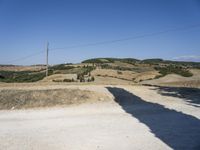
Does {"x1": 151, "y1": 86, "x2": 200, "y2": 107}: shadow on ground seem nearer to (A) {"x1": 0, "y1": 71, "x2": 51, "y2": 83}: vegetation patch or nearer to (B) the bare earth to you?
(B) the bare earth

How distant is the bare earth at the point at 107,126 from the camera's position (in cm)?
1016

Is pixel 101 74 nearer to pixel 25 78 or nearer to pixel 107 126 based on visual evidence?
pixel 25 78

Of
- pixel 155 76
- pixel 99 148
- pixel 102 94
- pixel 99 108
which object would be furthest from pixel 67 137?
pixel 155 76

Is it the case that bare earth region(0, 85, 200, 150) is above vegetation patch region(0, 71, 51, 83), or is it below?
above

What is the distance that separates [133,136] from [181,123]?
3136 millimetres

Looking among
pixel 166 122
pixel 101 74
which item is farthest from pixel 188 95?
pixel 101 74

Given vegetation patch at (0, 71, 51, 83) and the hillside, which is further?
vegetation patch at (0, 71, 51, 83)

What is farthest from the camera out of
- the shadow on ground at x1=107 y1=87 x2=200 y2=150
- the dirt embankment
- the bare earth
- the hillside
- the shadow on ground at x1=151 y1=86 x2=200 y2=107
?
the hillside

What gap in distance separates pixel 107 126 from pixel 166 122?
2.67 metres

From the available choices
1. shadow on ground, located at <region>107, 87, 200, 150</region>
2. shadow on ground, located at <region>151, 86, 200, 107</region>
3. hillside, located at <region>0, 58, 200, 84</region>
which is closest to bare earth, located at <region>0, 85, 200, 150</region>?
shadow on ground, located at <region>107, 87, 200, 150</region>

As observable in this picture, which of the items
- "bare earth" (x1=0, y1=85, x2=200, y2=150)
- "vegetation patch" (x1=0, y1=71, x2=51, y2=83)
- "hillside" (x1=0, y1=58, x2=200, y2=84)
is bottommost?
"vegetation patch" (x1=0, y1=71, x2=51, y2=83)

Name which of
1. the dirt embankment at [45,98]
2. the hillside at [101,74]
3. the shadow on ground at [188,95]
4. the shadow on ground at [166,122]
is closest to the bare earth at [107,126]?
the shadow on ground at [166,122]

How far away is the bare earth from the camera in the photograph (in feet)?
33.3

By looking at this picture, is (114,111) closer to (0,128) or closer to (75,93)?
(75,93)
